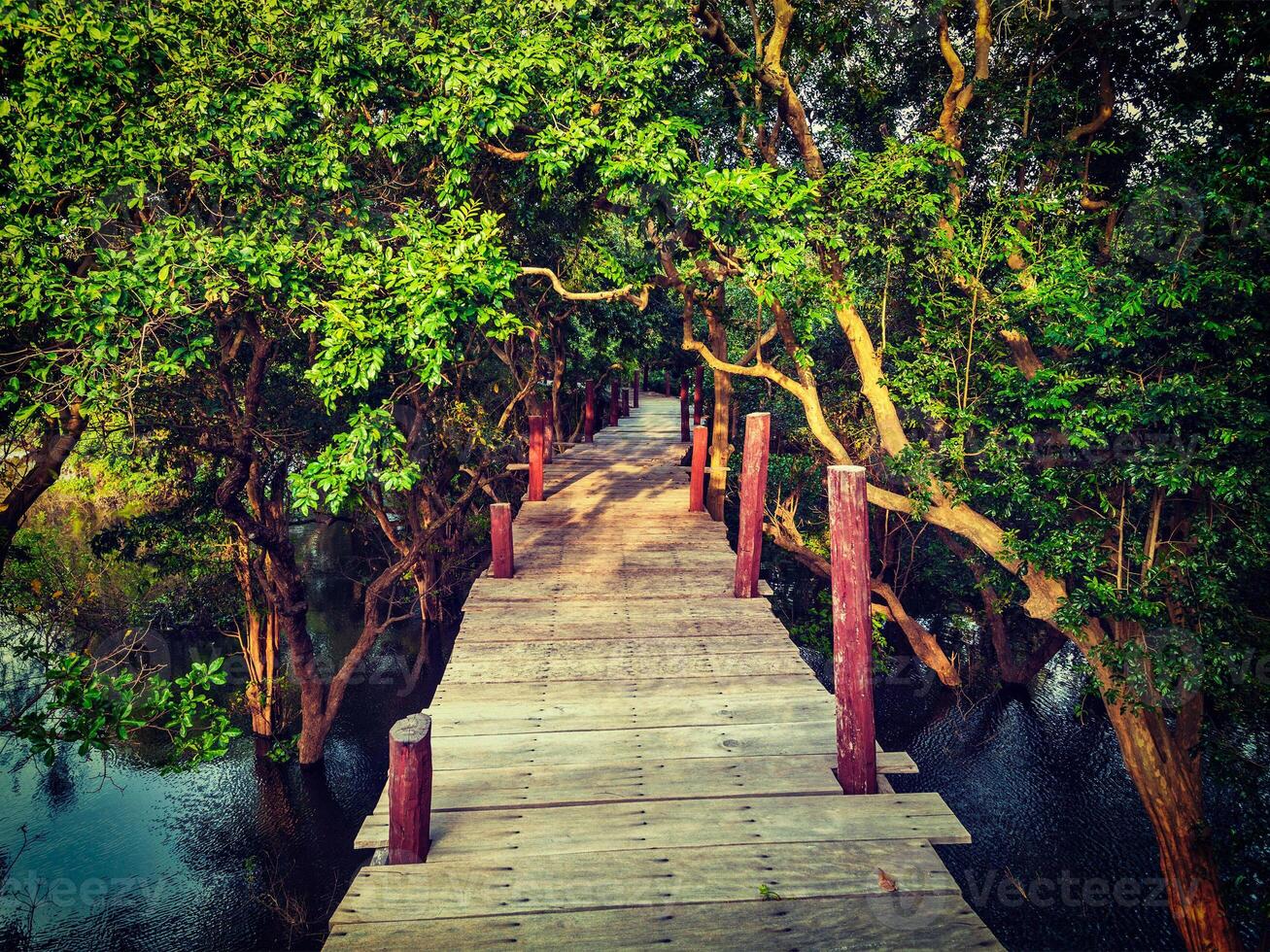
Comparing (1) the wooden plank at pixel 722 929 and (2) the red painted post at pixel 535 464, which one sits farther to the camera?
(2) the red painted post at pixel 535 464

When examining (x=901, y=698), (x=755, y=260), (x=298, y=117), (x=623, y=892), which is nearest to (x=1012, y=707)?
(x=901, y=698)

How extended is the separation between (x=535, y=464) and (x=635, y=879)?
924 cm

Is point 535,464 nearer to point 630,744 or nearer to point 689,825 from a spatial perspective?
point 630,744

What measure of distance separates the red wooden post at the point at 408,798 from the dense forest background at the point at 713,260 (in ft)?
9.96

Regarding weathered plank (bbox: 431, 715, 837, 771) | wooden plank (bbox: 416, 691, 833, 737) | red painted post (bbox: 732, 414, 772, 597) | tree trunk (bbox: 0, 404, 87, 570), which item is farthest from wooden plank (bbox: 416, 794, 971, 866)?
tree trunk (bbox: 0, 404, 87, 570)

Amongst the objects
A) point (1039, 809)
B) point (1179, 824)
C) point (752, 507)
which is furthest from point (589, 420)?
point (1179, 824)

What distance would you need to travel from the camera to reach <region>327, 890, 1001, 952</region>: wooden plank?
3.64 metres

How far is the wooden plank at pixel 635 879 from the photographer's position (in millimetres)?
3889

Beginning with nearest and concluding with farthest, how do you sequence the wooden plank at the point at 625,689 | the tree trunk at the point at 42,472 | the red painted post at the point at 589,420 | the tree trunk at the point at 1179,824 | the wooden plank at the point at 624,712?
the wooden plank at the point at 624,712 → the wooden plank at the point at 625,689 → the tree trunk at the point at 42,472 → the tree trunk at the point at 1179,824 → the red painted post at the point at 589,420

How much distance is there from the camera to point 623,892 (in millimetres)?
3953

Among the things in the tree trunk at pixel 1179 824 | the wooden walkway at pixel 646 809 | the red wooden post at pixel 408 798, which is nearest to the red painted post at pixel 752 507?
the wooden walkway at pixel 646 809

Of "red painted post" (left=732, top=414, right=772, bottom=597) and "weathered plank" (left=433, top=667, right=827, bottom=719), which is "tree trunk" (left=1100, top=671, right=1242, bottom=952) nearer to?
"red painted post" (left=732, top=414, right=772, bottom=597)

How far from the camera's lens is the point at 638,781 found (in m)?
5.01

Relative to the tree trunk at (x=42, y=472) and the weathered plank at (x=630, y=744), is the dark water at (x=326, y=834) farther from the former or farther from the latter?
the weathered plank at (x=630, y=744)
